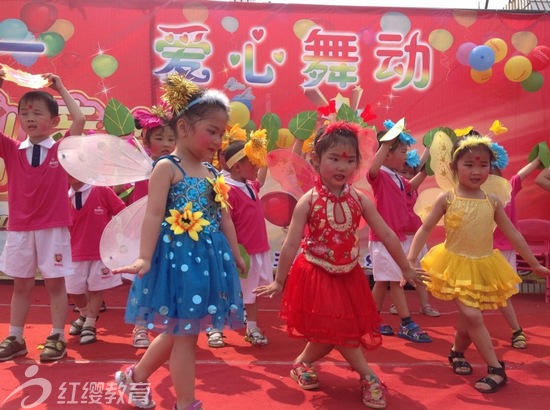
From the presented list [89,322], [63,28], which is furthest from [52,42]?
[89,322]

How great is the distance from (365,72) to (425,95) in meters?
0.72

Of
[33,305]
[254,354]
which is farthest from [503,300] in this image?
[33,305]

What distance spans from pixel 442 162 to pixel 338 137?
1.01 meters

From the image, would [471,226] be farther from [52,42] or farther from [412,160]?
[52,42]

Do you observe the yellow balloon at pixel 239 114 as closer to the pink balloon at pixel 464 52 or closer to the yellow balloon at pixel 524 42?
the pink balloon at pixel 464 52

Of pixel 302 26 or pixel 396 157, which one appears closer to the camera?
pixel 396 157

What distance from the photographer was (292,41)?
20.0 feet

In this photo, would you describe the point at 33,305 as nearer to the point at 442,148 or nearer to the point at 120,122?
the point at 120,122

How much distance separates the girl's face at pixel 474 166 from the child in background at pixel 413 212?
1.42 metres

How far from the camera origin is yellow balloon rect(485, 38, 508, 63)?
5965 mm

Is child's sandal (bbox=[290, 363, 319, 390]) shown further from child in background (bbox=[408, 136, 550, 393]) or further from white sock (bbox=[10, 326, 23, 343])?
white sock (bbox=[10, 326, 23, 343])

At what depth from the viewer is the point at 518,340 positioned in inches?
157

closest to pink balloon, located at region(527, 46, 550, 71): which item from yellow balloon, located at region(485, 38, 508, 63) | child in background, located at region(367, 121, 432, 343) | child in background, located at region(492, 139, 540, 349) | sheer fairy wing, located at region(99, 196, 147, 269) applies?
yellow balloon, located at region(485, 38, 508, 63)

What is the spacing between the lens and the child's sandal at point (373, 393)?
2797 mm
